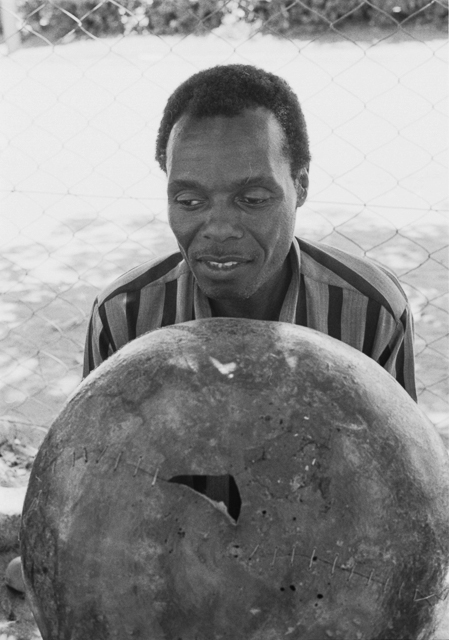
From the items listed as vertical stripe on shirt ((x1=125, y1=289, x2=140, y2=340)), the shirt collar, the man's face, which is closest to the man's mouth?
the man's face

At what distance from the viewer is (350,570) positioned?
112cm

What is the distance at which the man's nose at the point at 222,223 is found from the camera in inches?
71.1

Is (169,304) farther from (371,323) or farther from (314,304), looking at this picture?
(371,323)

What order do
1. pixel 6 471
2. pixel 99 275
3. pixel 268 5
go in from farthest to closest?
pixel 268 5 < pixel 99 275 < pixel 6 471

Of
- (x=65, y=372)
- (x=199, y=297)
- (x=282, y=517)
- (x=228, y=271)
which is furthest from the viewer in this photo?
(x=65, y=372)

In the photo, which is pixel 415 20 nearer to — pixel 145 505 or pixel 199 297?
pixel 199 297

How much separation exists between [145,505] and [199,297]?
1138 mm

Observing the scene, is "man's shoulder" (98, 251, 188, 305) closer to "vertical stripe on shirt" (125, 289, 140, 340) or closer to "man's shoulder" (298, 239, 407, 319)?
"vertical stripe on shirt" (125, 289, 140, 340)

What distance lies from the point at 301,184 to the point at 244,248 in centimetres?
38

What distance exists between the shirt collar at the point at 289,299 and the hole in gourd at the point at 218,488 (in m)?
1.03

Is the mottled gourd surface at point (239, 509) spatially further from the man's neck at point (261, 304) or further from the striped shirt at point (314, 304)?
the striped shirt at point (314, 304)

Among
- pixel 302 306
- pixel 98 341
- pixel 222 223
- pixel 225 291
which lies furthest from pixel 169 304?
pixel 222 223

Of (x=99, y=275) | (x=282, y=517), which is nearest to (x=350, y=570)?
(x=282, y=517)

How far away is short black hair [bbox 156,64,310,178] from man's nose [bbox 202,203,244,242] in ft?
0.66
